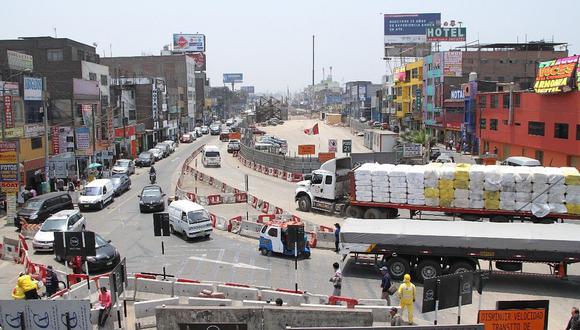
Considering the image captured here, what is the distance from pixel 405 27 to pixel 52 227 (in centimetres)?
10778

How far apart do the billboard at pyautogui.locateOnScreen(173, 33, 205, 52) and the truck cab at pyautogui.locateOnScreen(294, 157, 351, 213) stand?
6436 inches

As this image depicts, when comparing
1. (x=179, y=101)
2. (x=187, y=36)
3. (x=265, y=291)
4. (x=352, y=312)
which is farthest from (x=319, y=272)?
(x=187, y=36)

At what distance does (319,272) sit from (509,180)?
Result: 37.9 ft

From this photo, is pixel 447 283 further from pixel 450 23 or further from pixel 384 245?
pixel 450 23

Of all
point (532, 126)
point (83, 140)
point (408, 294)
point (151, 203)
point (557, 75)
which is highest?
point (557, 75)

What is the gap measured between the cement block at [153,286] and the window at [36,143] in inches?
1062

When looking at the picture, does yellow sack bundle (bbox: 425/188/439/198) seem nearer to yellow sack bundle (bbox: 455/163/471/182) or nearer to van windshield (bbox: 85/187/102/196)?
yellow sack bundle (bbox: 455/163/471/182)

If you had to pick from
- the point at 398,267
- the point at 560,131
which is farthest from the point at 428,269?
the point at 560,131

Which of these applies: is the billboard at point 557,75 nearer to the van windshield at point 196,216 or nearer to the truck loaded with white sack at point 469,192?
the truck loaded with white sack at point 469,192

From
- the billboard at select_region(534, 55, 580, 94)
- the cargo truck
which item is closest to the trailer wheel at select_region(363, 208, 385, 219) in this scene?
the cargo truck

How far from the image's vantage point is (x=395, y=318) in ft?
52.1

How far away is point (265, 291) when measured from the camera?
1759cm

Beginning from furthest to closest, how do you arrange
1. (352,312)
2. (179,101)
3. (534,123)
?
1. (179,101)
2. (534,123)
3. (352,312)

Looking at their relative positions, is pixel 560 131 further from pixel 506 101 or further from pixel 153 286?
pixel 153 286
